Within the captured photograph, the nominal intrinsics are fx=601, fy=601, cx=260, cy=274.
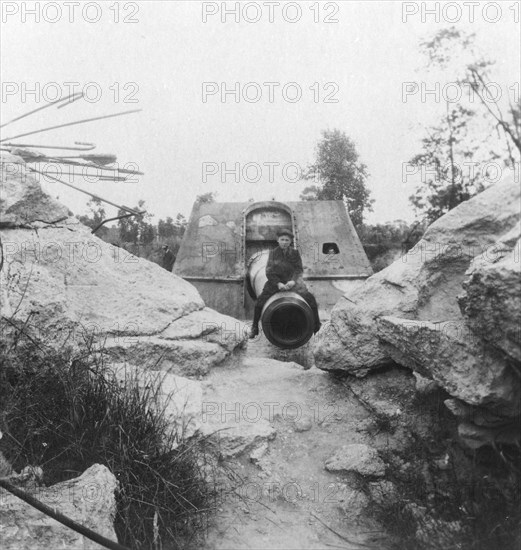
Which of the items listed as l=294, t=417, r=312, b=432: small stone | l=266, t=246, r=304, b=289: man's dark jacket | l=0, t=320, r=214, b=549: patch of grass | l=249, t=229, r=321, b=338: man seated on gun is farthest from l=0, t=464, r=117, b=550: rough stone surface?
l=266, t=246, r=304, b=289: man's dark jacket

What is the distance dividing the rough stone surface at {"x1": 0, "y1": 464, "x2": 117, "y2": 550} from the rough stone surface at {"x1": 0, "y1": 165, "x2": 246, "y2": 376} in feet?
4.24

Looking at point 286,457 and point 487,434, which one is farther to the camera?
point 286,457

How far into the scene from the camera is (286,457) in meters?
4.25

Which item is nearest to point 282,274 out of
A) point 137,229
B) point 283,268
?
point 283,268

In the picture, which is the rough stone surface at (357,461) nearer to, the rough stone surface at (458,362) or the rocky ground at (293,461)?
the rocky ground at (293,461)

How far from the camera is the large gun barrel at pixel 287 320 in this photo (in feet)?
20.3

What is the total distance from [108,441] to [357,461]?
1.66 meters

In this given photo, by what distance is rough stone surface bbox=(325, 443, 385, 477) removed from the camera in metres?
3.96

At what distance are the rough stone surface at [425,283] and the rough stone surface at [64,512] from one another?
222 cm

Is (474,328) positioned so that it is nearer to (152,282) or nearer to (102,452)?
(102,452)

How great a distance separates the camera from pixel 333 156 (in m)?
23.9

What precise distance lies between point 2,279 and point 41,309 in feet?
1.10

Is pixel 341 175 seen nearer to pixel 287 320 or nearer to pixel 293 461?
pixel 287 320

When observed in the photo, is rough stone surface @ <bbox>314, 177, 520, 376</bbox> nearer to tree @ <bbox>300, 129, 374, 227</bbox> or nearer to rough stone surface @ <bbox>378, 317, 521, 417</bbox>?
rough stone surface @ <bbox>378, 317, 521, 417</bbox>
